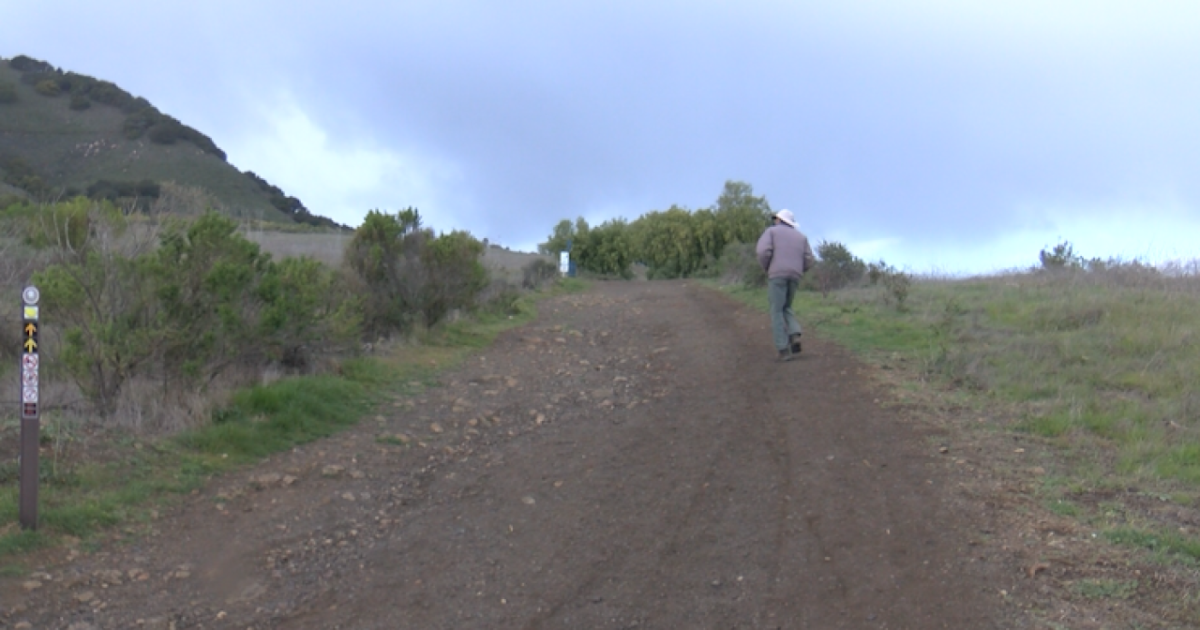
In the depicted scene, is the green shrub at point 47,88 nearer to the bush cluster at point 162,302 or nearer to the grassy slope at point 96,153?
the grassy slope at point 96,153

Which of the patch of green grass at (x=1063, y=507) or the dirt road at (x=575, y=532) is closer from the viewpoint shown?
the dirt road at (x=575, y=532)

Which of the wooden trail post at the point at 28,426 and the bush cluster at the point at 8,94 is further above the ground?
the bush cluster at the point at 8,94

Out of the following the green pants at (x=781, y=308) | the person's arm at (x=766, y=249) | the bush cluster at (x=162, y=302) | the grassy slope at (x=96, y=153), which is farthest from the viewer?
the grassy slope at (x=96, y=153)

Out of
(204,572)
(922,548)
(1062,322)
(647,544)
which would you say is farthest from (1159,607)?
(1062,322)

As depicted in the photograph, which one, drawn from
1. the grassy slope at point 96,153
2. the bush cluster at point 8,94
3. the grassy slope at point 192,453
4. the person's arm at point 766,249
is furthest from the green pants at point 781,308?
the bush cluster at point 8,94

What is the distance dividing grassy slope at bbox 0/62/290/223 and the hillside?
0.09 feet

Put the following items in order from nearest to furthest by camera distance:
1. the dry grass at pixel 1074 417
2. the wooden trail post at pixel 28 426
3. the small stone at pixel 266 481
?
the dry grass at pixel 1074 417 < the wooden trail post at pixel 28 426 < the small stone at pixel 266 481

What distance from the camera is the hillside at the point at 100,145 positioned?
28383mm

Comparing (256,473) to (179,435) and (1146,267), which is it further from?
(1146,267)

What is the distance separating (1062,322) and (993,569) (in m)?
7.77

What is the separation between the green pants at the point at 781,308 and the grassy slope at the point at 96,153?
19742mm

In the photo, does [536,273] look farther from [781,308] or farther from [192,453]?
[192,453]

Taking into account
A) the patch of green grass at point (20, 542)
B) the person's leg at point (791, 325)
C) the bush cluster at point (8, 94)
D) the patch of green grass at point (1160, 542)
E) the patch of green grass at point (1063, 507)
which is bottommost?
the patch of green grass at point (20, 542)

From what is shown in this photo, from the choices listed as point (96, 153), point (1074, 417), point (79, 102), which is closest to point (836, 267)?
point (1074, 417)
